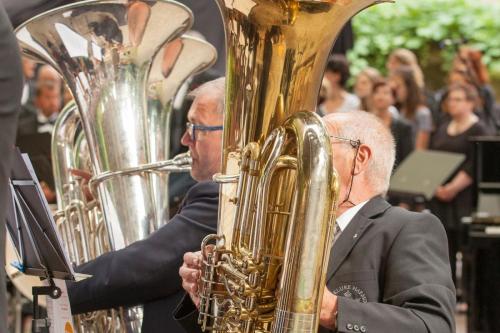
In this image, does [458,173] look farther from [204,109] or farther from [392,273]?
[392,273]

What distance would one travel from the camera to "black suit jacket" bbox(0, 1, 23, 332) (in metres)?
1.84

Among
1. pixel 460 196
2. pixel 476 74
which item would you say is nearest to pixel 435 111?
pixel 476 74

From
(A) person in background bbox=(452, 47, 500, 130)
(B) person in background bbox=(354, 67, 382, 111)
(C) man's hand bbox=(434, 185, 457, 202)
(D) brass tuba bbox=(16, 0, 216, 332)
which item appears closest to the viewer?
(D) brass tuba bbox=(16, 0, 216, 332)

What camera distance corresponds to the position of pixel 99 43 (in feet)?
12.1

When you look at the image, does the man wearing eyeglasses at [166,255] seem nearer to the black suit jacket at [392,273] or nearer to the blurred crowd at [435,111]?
the black suit jacket at [392,273]

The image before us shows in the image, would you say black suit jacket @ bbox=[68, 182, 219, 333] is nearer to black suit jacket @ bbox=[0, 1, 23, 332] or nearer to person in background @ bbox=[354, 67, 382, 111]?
black suit jacket @ bbox=[0, 1, 23, 332]

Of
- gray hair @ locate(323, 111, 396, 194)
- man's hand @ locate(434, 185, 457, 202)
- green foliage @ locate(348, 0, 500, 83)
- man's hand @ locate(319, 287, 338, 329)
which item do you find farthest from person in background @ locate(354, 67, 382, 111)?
man's hand @ locate(319, 287, 338, 329)

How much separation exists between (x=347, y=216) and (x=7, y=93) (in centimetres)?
139

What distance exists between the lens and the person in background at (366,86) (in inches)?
338

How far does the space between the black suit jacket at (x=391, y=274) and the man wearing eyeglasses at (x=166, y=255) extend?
641 mm

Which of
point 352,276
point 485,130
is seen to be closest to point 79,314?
point 352,276

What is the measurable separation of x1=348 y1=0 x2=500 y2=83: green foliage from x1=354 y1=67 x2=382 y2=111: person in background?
12.9 ft

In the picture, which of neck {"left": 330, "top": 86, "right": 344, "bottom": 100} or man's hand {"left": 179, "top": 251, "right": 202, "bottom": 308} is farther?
neck {"left": 330, "top": 86, "right": 344, "bottom": 100}

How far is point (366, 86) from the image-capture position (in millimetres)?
8992
